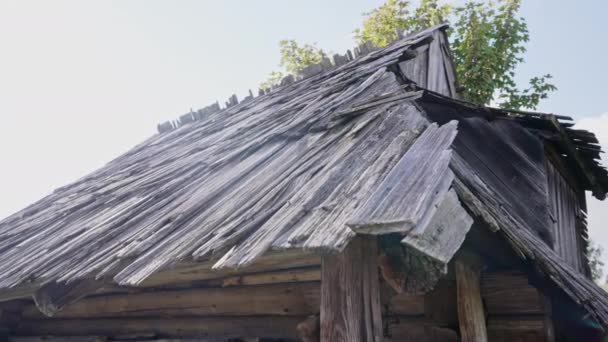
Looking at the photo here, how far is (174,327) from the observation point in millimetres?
3932

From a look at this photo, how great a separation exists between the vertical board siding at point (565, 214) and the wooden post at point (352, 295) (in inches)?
125

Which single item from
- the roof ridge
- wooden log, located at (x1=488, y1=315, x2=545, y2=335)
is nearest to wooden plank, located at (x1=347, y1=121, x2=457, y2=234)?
wooden log, located at (x1=488, y1=315, x2=545, y2=335)

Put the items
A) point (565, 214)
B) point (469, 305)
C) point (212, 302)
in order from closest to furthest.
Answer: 1. point (469, 305)
2. point (212, 302)
3. point (565, 214)

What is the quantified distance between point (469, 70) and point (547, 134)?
33.0 ft

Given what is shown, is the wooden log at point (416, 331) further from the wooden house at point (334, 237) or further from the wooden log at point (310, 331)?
the wooden log at point (310, 331)

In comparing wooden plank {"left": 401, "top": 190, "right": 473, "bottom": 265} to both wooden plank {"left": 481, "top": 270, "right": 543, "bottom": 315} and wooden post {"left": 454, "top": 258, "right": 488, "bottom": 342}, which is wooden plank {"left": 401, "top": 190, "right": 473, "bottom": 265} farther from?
wooden plank {"left": 481, "top": 270, "right": 543, "bottom": 315}

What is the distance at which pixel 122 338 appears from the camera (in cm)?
422

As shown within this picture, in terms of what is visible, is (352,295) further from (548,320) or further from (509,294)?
(548,320)

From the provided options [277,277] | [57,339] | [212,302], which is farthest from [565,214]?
[57,339]

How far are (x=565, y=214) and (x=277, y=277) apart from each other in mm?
4171

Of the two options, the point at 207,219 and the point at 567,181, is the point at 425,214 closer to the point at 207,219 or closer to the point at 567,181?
the point at 207,219

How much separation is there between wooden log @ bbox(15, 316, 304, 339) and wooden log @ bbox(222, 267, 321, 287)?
0.25 metres

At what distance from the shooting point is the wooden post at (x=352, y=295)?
2348 millimetres

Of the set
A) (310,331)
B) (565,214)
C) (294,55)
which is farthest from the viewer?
(294,55)
